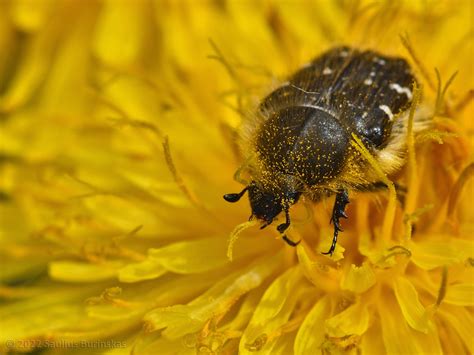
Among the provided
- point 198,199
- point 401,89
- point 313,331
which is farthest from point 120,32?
point 313,331

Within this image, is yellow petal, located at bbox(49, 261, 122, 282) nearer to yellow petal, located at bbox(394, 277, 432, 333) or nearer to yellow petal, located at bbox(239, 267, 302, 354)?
yellow petal, located at bbox(239, 267, 302, 354)

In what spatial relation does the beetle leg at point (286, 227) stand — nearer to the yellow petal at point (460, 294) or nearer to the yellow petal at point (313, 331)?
the yellow petal at point (313, 331)

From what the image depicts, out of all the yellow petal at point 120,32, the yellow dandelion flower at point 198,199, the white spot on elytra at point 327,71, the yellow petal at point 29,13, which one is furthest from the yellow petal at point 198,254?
the yellow petal at point 29,13

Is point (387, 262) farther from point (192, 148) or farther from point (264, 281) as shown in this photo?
point (192, 148)

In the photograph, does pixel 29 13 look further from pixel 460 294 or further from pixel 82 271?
pixel 460 294

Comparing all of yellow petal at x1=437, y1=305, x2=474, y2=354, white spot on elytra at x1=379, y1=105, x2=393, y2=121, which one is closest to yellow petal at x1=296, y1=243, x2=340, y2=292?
yellow petal at x1=437, y1=305, x2=474, y2=354

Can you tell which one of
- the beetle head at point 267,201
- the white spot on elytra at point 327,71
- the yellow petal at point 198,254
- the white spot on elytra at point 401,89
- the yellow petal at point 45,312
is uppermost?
the white spot on elytra at point 327,71
